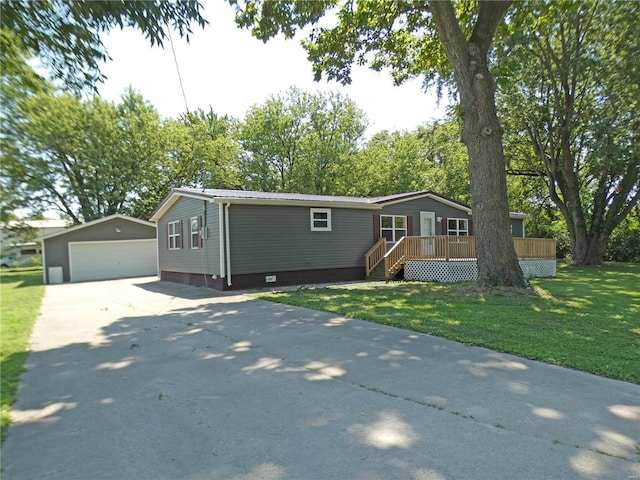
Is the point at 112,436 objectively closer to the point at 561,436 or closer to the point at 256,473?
the point at 256,473

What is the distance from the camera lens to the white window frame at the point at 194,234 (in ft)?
51.0

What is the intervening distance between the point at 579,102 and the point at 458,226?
8614 mm

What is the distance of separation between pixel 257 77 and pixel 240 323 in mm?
6681

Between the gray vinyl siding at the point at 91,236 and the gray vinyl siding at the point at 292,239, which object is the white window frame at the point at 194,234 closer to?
the gray vinyl siding at the point at 292,239

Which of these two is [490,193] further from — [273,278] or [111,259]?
[111,259]

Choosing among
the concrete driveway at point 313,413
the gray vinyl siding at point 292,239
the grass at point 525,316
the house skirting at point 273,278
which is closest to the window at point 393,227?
the gray vinyl siding at point 292,239

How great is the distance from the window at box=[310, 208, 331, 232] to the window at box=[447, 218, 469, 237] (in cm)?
694

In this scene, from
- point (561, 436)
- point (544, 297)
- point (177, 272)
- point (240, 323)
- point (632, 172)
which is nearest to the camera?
point (561, 436)

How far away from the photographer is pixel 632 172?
2212cm

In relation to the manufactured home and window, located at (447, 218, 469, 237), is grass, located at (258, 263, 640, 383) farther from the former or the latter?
window, located at (447, 218, 469, 237)

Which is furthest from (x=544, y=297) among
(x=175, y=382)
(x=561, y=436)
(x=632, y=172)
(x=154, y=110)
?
(x=154, y=110)

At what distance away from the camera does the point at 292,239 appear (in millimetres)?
15070

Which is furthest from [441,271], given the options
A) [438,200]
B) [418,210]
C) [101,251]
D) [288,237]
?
[101,251]

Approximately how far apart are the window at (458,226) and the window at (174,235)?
12.2m
